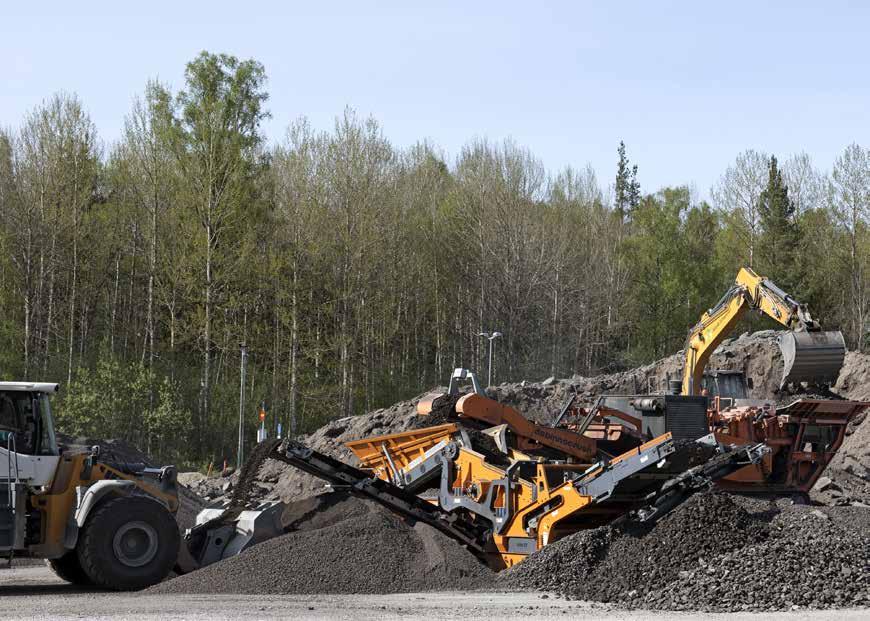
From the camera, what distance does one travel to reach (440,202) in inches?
2067

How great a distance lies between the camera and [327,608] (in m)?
10.3

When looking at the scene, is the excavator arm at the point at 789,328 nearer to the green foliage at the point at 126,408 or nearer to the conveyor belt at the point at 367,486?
the conveyor belt at the point at 367,486

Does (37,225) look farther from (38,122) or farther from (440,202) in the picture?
(440,202)

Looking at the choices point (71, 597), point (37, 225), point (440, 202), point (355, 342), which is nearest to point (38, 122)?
point (37, 225)

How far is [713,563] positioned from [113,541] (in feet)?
21.4

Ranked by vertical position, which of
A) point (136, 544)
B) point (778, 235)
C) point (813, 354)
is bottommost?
point (136, 544)

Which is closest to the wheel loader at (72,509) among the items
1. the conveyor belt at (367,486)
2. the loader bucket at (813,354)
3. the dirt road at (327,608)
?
the dirt road at (327,608)

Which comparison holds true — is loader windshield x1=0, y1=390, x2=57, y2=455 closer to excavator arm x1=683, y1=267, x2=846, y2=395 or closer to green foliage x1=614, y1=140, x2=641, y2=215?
excavator arm x1=683, y1=267, x2=846, y2=395

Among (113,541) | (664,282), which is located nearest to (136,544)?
(113,541)

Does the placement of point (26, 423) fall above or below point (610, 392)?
above

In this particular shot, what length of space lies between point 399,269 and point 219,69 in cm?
1119

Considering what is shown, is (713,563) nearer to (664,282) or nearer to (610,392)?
(610,392)

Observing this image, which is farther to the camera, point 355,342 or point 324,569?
point 355,342

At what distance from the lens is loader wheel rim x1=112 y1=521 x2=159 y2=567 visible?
37.9ft
